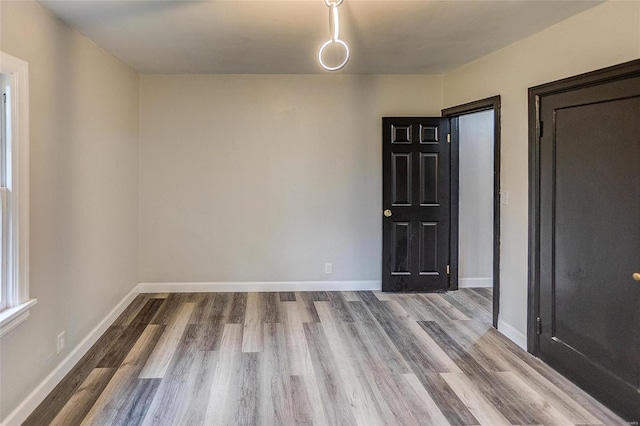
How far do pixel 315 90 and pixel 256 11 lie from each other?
6.91 feet

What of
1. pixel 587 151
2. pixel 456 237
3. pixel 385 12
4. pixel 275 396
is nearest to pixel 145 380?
pixel 275 396

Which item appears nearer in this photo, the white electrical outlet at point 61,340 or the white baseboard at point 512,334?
the white electrical outlet at point 61,340

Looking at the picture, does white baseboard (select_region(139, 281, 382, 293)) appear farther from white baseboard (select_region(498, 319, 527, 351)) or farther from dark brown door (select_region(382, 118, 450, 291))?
white baseboard (select_region(498, 319, 527, 351))

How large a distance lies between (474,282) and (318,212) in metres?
2.08

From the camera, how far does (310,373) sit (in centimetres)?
295

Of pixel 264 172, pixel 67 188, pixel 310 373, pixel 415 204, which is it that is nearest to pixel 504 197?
pixel 415 204

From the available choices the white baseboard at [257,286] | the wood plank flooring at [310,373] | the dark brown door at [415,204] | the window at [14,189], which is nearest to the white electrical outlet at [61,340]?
the wood plank flooring at [310,373]

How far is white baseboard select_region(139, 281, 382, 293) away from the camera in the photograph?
16.0ft

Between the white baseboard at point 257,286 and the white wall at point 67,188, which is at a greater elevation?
the white wall at point 67,188

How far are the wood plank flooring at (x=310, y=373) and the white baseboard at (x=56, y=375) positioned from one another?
46 mm

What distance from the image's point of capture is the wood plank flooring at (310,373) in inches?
95.8

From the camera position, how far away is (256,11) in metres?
2.78

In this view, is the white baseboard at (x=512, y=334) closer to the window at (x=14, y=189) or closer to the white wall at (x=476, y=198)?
the white wall at (x=476, y=198)

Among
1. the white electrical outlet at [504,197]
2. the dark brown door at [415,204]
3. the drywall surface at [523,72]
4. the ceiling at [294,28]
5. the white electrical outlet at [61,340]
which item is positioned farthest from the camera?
the dark brown door at [415,204]
